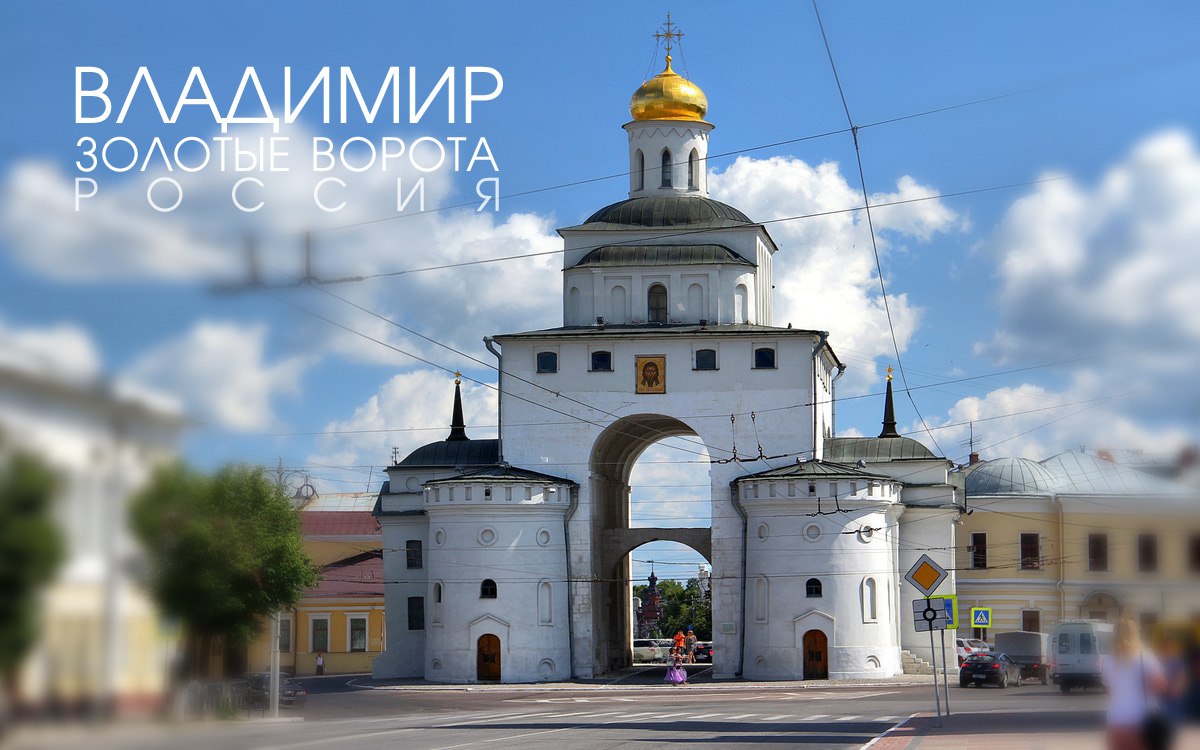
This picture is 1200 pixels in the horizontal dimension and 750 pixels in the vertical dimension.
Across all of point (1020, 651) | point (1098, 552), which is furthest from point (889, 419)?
point (1098, 552)

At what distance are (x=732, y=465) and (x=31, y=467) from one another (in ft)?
210

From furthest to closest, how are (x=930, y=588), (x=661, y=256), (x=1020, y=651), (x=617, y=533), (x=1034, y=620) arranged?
(x=661, y=256), (x=617, y=533), (x=1020, y=651), (x=930, y=588), (x=1034, y=620)

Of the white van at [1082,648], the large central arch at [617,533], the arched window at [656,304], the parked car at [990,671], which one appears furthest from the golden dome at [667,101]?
the white van at [1082,648]

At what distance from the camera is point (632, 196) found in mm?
77125

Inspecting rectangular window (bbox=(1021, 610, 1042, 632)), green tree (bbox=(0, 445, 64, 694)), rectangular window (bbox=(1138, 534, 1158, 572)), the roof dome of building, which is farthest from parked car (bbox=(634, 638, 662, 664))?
green tree (bbox=(0, 445, 64, 694))

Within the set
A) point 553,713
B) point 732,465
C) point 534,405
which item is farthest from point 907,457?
point 553,713

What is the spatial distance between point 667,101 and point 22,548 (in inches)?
2938

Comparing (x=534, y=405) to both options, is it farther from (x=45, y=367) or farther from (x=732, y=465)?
(x=45, y=367)

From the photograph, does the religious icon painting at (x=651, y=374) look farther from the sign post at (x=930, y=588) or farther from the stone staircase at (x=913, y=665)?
the sign post at (x=930, y=588)

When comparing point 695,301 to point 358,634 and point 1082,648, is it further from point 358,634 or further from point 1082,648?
point 1082,648

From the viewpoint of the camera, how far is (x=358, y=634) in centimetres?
7138

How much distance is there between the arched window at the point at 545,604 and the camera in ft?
213

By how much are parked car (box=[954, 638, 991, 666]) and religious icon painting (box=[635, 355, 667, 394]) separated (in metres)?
17.5

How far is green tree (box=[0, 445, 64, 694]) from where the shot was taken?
354 cm
